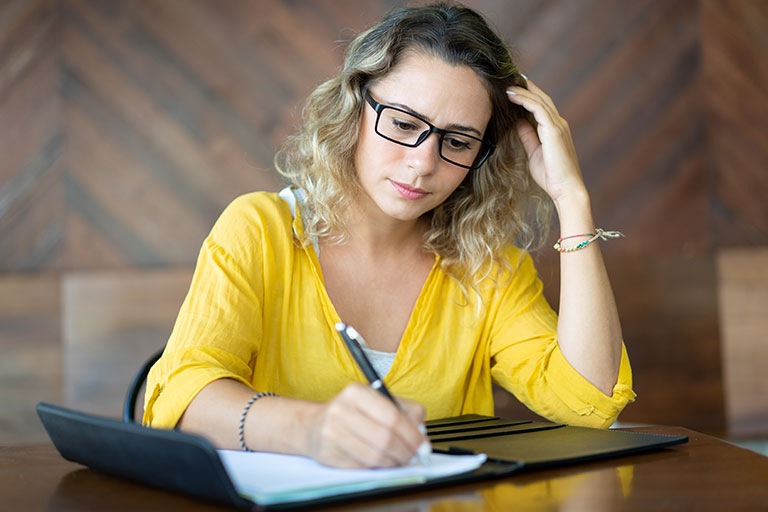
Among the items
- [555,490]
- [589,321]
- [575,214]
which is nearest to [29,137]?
[575,214]

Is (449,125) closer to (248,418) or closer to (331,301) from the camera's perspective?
(331,301)

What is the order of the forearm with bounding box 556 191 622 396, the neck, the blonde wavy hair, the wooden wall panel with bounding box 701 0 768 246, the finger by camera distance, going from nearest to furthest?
the finger → the forearm with bounding box 556 191 622 396 → the blonde wavy hair → the neck → the wooden wall panel with bounding box 701 0 768 246

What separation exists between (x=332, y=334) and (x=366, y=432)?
69 cm

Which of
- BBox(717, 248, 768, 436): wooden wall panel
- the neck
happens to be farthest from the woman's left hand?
BBox(717, 248, 768, 436): wooden wall panel

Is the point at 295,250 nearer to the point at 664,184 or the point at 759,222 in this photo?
the point at 664,184

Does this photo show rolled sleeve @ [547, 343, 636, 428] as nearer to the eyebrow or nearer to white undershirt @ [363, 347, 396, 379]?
white undershirt @ [363, 347, 396, 379]

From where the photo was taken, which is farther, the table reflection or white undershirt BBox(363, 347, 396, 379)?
white undershirt BBox(363, 347, 396, 379)

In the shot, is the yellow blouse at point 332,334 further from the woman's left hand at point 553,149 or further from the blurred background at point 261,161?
the blurred background at point 261,161

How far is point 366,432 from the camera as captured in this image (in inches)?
35.4

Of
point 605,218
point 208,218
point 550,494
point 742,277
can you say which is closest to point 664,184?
point 605,218

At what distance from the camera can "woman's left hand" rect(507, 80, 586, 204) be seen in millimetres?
1655

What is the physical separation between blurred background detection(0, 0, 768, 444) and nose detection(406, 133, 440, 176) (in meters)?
1.85

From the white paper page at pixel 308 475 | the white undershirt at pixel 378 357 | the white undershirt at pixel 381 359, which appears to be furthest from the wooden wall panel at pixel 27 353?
the white paper page at pixel 308 475

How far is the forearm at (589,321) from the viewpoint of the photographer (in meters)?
1.51
